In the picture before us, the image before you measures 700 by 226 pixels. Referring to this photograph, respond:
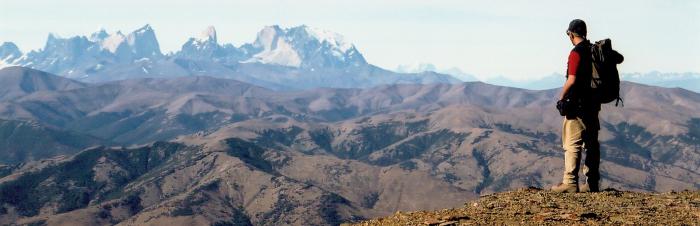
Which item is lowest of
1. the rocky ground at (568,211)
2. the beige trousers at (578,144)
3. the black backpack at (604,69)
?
the rocky ground at (568,211)

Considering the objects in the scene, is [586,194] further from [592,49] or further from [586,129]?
[592,49]

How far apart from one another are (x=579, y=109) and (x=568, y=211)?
4.05 m

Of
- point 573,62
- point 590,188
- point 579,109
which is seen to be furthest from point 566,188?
point 573,62

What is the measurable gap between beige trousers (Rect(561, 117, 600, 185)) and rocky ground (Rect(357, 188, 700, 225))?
1.03 meters

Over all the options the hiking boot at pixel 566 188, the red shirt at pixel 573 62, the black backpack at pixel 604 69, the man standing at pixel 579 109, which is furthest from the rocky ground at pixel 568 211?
the red shirt at pixel 573 62

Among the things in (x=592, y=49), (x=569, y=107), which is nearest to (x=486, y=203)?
(x=569, y=107)

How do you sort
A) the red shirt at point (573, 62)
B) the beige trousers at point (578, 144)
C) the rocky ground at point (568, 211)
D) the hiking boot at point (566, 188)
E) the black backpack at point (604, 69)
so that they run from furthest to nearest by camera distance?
the hiking boot at point (566, 188), the beige trousers at point (578, 144), the black backpack at point (604, 69), the red shirt at point (573, 62), the rocky ground at point (568, 211)

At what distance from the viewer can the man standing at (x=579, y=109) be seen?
24.6m

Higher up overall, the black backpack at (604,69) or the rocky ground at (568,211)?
the black backpack at (604,69)

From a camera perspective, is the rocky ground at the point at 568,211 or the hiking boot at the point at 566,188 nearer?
the rocky ground at the point at 568,211

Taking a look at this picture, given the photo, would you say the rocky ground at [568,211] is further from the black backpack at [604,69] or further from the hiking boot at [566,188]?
the black backpack at [604,69]

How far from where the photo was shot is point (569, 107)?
2491 centimetres

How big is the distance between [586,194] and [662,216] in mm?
3835

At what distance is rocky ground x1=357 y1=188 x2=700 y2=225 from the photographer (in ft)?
71.9
